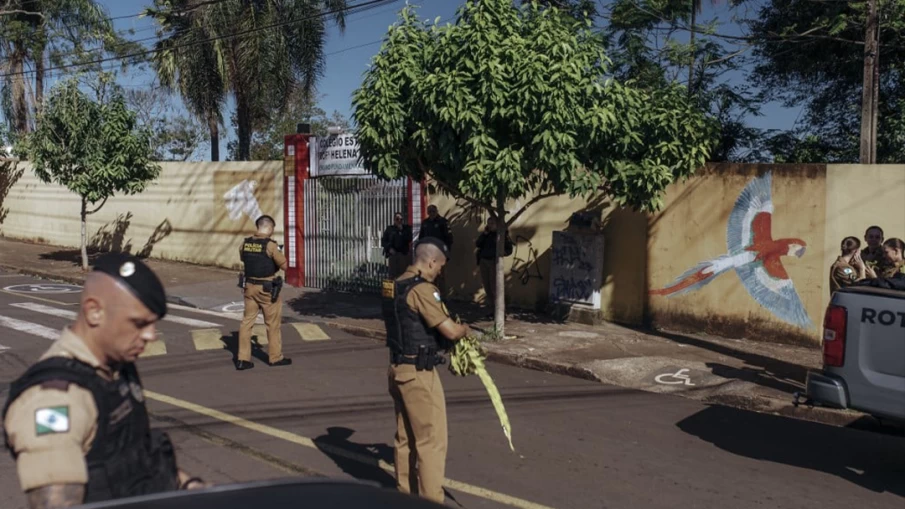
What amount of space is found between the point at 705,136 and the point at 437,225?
15.5 feet

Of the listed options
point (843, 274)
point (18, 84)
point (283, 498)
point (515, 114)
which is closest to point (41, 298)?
point (515, 114)

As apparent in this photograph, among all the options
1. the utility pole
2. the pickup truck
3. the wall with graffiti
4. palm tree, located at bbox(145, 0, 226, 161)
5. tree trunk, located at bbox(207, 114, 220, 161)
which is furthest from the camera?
tree trunk, located at bbox(207, 114, 220, 161)

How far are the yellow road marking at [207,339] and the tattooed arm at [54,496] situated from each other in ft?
30.8

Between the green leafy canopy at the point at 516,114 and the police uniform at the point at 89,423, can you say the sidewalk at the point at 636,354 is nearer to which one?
the green leafy canopy at the point at 516,114

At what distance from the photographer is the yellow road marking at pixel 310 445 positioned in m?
5.84

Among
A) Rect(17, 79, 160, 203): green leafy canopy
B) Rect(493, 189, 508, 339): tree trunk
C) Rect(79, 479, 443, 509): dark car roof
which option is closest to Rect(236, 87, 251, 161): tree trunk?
Rect(17, 79, 160, 203): green leafy canopy

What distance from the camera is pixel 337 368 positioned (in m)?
10.3

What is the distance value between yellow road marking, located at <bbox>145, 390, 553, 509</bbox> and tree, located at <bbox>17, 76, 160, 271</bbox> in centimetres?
1140

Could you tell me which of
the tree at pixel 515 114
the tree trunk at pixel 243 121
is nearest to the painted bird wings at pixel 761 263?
the tree at pixel 515 114

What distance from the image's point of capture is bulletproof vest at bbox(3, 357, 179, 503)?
236 centimetres

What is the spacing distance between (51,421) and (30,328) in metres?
11.5

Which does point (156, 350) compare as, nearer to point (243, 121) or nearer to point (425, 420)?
point (425, 420)

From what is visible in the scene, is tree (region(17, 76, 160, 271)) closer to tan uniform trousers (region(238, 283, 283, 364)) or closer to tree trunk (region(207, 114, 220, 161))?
tree trunk (region(207, 114, 220, 161))

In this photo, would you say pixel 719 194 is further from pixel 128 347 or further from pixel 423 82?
pixel 128 347
